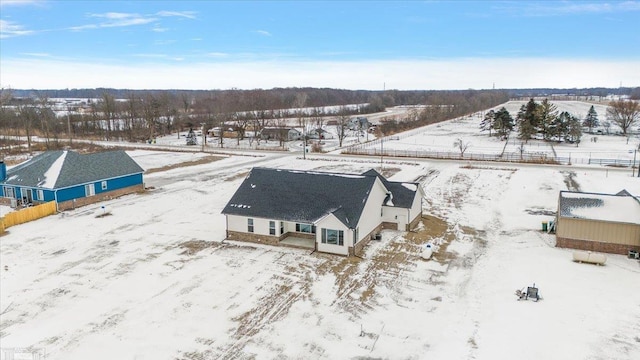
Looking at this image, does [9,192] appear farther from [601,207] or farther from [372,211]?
[601,207]

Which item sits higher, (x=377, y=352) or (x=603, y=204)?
(x=603, y=204)

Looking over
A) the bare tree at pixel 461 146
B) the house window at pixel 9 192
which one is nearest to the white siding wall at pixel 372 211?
the house window at pixel 9 192

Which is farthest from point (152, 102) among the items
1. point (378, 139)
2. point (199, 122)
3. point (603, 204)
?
point (603, 204)

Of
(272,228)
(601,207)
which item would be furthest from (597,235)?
(272,228)

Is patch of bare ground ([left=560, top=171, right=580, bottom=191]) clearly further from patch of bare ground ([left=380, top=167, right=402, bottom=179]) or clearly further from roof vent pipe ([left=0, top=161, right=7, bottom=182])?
A: roof vent pipe ([left=0, top=161, right=7, bottom=182])

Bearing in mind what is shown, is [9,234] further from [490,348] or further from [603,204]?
[603,204]

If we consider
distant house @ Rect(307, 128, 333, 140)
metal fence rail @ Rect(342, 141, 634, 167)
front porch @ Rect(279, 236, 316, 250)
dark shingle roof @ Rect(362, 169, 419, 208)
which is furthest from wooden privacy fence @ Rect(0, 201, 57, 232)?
distant house @ Rect(307, 128, 333, 140)
